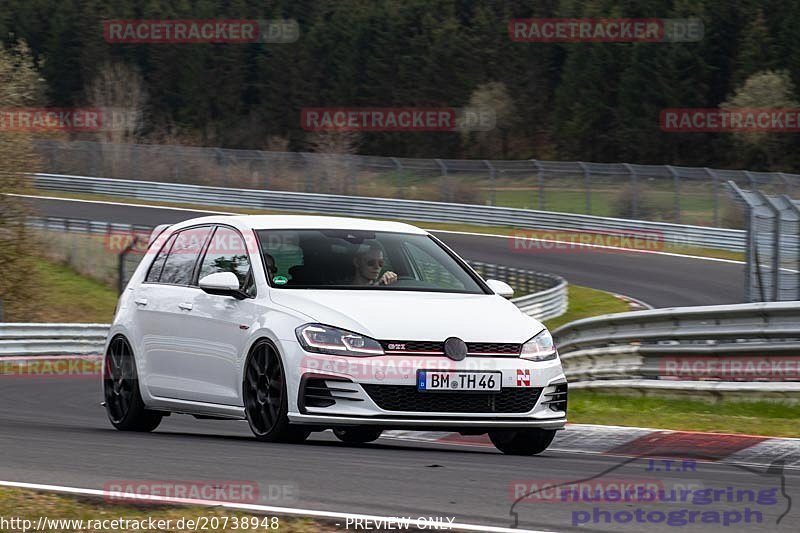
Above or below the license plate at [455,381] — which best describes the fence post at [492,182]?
above

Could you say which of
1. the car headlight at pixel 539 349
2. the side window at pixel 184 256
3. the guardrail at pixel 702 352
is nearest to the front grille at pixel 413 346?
the car headlight at pixel 539 349

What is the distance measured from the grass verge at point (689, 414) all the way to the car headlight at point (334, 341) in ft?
9.47

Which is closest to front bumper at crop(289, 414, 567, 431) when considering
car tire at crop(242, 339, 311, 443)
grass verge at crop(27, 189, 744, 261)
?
car tire at crop(242, 339, 311, 443)

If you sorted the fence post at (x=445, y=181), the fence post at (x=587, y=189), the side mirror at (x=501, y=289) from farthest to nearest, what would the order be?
the fence post at (x=445, y=181) → the fence post at (x=587, y=189) → the side mirror at (x=501, y=289)

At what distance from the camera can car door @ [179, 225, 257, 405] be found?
30.7 ft

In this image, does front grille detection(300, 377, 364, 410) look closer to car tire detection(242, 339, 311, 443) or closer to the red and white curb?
car tire detection(242, 339, 311, 443)

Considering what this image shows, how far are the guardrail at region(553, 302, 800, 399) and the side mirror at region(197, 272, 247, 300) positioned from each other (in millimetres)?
4747

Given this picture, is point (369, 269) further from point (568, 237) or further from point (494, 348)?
point (568, 237)

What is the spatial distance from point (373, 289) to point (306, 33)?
9237 cm

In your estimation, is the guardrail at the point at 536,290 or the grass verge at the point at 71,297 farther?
the grass verge at the point at 71,297

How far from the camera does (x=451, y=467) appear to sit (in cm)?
778

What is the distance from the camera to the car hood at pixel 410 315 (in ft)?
28.5

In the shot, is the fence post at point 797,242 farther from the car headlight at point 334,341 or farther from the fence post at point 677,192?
the fence post at point 677,192

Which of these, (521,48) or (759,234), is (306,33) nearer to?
(521,48)
